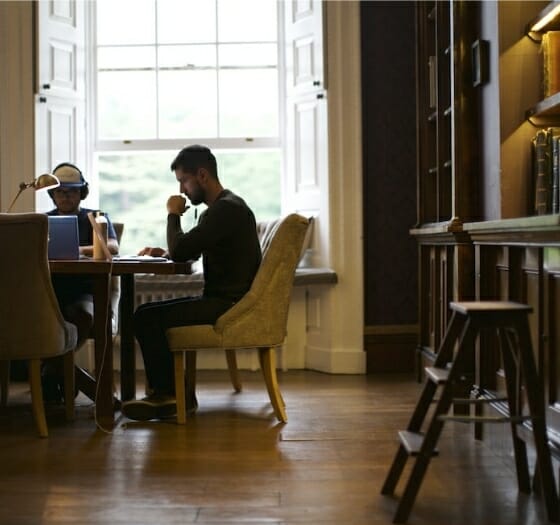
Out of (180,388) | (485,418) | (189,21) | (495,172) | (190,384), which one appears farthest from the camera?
(189,21)

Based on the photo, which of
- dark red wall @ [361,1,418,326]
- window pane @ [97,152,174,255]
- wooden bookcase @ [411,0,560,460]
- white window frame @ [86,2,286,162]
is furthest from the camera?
window pane @ [97,152,174,255]

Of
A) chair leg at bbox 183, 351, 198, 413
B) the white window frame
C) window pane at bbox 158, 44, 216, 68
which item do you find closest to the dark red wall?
the white window frame

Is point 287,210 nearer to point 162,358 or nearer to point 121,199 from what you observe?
point 121,199

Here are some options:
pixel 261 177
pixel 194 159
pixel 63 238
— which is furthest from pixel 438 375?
pixel 261 177

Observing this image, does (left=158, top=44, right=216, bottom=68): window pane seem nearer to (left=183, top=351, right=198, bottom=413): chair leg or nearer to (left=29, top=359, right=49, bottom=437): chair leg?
(left=183, top=351, right=198, bottom=413): chair leg

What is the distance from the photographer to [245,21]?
6.22m

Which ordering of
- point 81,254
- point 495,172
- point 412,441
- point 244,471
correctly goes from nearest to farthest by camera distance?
1. point 412,441
2. point 244,471
3. point 495,172
4. point 81,254

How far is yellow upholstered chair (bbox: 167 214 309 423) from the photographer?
13.4ft

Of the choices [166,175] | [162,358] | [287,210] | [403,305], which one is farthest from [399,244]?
[162,358]

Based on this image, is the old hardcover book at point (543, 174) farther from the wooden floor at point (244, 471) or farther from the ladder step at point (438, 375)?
the ladder step at point (438, 375)

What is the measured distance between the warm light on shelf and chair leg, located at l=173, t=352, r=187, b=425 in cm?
212

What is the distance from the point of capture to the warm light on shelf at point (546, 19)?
3.55 m

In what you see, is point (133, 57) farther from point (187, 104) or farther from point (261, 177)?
point (261, 177)

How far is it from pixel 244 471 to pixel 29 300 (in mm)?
1212
